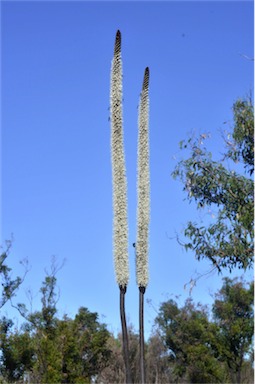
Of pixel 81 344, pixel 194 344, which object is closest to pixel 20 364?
pixel 81 344

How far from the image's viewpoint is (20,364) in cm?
1800

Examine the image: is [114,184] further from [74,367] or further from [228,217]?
[74,367]

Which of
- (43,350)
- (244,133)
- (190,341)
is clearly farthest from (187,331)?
(244,133)

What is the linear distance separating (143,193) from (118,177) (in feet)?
1.23

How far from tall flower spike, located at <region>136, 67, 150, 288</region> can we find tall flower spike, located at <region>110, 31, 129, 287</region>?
0.25 m

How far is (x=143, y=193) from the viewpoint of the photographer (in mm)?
6980

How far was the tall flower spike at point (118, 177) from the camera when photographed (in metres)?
6.61

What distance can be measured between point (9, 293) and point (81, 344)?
6.97m

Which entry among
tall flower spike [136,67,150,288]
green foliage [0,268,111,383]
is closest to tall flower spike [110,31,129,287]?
tall flower spike [136,67,150,288]

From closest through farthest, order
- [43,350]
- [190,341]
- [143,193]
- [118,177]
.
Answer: [118,177] → [143,193] → [43,350] → [190,341]

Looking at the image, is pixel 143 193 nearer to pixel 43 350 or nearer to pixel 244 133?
pixel 244 133

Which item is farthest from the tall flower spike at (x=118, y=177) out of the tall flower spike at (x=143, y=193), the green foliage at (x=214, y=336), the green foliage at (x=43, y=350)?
the green foliage at (x=214, y=336)

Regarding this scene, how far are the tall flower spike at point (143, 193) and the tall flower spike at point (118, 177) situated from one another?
0.81 feet

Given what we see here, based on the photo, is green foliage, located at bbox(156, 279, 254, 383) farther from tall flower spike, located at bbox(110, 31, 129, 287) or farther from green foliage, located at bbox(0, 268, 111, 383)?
tall flower spike, located at bbox(110, 31, 129, 287)
